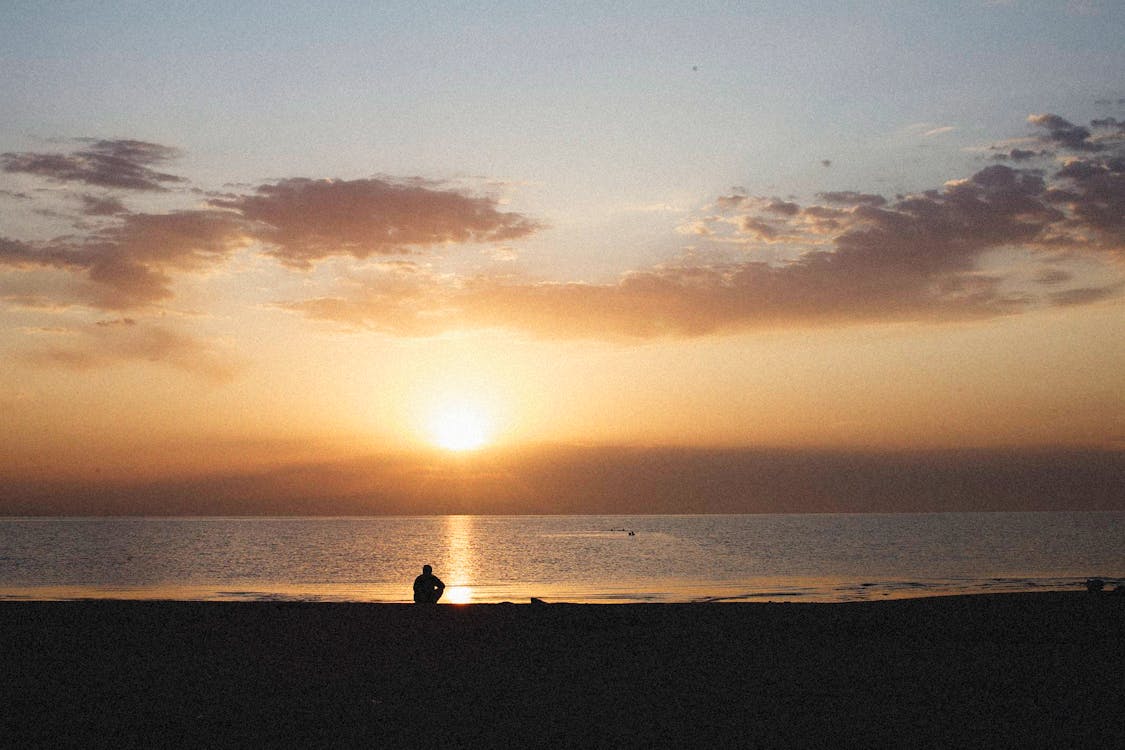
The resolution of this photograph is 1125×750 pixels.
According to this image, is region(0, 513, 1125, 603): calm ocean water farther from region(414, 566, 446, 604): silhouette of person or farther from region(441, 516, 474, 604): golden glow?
region(414, 566, 446, 604): silhouette of person

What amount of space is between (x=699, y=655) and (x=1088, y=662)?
21.0ft

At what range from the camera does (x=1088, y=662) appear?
51.1 ft

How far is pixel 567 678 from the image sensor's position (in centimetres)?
1455

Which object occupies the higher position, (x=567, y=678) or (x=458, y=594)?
(x=458, y=594)

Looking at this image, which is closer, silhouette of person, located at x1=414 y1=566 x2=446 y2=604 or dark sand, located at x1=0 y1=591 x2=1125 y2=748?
dark sand, located at x1=0 y1=591 x2=1125 y2=748

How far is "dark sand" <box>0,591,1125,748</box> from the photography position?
1087cm

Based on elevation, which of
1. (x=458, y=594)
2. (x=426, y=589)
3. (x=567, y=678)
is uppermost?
(x=458, y=594)

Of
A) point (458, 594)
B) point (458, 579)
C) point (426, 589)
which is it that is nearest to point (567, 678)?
point (426, 589)

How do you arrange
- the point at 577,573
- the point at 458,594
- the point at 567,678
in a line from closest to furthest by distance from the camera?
the point at 567,678 < the point at 458,594 < the point at 577,573

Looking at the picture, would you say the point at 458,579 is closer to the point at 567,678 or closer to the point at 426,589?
the point at 426,589

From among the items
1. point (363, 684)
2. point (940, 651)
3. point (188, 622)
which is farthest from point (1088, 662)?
point (188, 622)

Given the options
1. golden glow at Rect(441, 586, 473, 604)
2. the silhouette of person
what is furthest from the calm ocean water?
the silhouette of person

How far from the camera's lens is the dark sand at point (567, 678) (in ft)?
35.7

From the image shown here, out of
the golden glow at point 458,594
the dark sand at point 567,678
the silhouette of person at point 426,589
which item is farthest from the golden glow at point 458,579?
the dark sand at point 567,678
